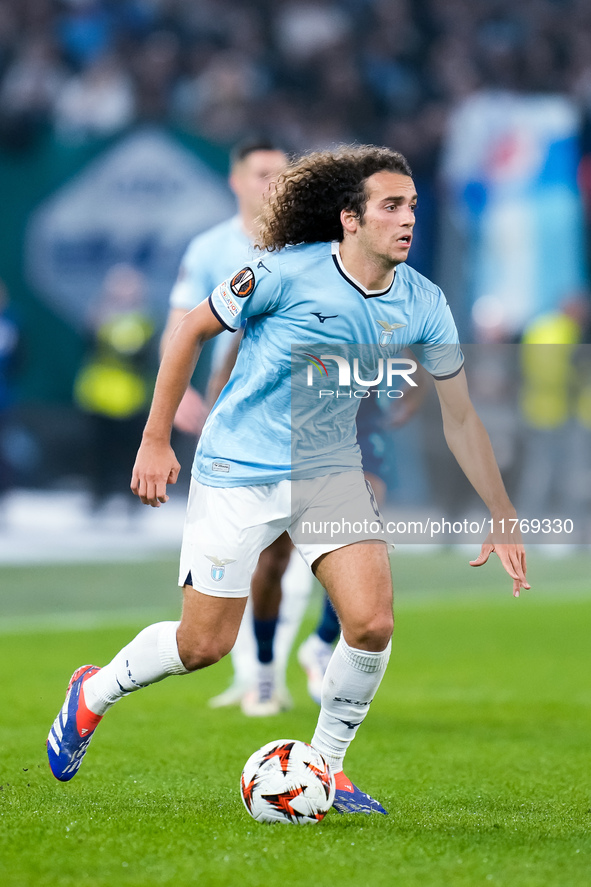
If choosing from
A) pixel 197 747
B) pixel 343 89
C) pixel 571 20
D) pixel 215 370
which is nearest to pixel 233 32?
pixel 343 89

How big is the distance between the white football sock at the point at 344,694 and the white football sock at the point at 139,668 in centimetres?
49

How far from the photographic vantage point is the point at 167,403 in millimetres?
4000

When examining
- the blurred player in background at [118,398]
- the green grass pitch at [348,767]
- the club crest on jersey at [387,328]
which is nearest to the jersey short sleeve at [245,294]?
the club crest on jersey at [387,328]

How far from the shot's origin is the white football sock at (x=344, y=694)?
406cm

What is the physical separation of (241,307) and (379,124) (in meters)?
14.3

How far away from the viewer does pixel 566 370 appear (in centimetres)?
1412

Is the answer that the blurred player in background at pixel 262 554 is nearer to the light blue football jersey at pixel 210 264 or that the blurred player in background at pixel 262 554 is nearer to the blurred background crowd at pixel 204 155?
the light blue football jersey at pixel 210 264

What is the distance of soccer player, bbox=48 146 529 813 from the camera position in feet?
13.1

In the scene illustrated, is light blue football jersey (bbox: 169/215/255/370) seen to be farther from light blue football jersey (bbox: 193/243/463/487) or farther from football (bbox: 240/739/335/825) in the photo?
football (bbox: 240/739/335/825)

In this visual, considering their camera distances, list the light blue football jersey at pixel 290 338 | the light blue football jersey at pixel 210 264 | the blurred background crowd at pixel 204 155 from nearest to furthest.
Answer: the light blue football jersey at pixel 290 338 < the light blue football jersey at pixel 210 264 < the blurred background crowd at pixel 204 155

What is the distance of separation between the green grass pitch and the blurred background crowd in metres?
5.77

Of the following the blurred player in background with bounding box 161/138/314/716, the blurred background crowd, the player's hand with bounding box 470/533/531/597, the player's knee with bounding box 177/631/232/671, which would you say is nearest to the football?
the player's knee with bounding box 177/631/232/671

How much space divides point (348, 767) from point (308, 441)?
152 cm

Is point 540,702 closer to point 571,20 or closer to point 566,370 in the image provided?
point 566,370
